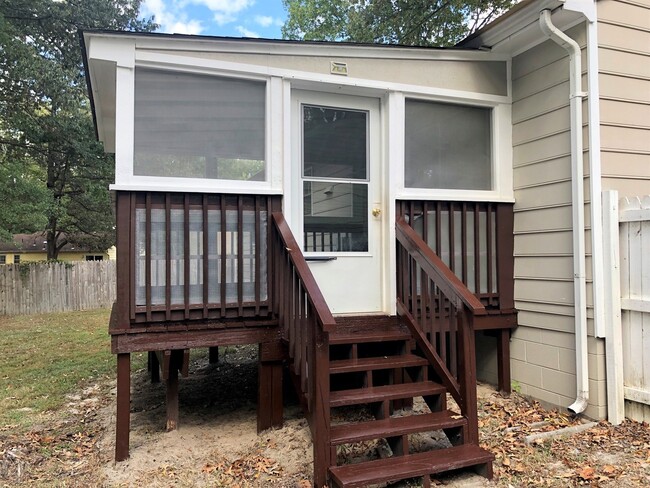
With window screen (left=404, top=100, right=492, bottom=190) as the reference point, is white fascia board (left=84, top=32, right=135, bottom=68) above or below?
above

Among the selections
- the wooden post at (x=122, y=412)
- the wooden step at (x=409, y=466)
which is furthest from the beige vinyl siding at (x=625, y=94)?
the wooden post at (x=122, y=412)

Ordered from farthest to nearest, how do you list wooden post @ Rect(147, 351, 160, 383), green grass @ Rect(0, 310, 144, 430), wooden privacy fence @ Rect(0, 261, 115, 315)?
wooden privacy fence @ Rect(0, 261, 115, 315)
wooden post @ Rect(147, 351, 160, 383)
green grass @ Rect(0, 310, 144, 430)

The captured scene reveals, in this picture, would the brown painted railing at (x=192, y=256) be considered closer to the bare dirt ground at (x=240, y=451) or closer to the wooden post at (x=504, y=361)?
the bare dirt ground at (x=240, y=451)

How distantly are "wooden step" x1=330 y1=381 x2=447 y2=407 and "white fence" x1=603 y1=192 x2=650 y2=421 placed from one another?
156cm

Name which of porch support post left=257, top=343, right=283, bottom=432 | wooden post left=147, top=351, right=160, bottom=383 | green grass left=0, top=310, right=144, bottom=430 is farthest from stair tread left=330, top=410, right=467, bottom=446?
wooden post left=147, top=351, right=160, bottom=383

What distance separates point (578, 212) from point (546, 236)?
42cm

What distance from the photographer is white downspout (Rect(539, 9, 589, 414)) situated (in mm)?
3646

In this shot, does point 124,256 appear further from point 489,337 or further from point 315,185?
point 489,337

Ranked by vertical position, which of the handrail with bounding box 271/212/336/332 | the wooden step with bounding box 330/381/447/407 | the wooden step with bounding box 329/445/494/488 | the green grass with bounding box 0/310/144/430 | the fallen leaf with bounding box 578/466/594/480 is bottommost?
the green grass with bounding box 0/310/144/430

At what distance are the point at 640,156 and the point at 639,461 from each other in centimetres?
245

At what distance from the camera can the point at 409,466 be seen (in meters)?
2.61

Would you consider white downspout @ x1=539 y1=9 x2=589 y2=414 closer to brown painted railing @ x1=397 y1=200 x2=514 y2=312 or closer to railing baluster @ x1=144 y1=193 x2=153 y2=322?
brown painted railing @ x1=397 y1=200 x2=514 y2=312

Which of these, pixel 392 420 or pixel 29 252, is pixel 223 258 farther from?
pixel 29 252

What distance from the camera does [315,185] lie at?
3936mm
